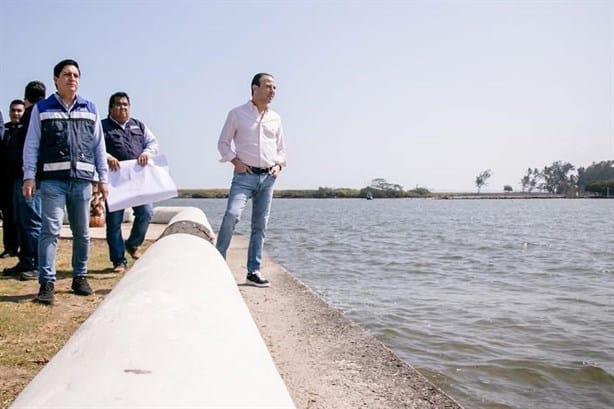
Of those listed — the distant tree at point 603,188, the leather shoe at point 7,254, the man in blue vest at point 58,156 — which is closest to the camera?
the man in blue vest at point 58,156

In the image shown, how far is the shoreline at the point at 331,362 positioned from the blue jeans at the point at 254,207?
0.70m

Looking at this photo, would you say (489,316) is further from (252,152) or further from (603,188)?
(603,188)

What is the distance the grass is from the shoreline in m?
1.42

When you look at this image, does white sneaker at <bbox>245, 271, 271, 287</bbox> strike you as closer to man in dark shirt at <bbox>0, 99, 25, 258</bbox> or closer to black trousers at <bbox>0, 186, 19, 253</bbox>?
man in dark shirt at <bbox>0, 99, 25, 258</bbox>

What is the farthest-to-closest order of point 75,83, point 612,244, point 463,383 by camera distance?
point 612,244, point 75,83, point 463,383

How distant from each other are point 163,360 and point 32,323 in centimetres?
302

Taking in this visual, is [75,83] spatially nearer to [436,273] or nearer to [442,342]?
[442,342]

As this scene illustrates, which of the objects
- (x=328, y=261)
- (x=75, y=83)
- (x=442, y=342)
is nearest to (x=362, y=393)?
(x=442, y=342)

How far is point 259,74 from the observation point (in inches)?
218

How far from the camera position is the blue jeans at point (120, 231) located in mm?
6250

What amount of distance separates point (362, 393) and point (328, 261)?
9.34m

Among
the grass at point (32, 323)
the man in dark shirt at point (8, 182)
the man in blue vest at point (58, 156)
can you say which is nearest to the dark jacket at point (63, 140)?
the man in blue vest at point (58, 156)

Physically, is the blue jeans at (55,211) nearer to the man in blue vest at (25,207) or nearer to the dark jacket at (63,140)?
the dark jacket at (63,140)

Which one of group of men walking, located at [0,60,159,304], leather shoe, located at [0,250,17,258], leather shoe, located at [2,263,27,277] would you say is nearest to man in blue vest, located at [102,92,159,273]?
group of men walking, located at [0,60,159,304]
